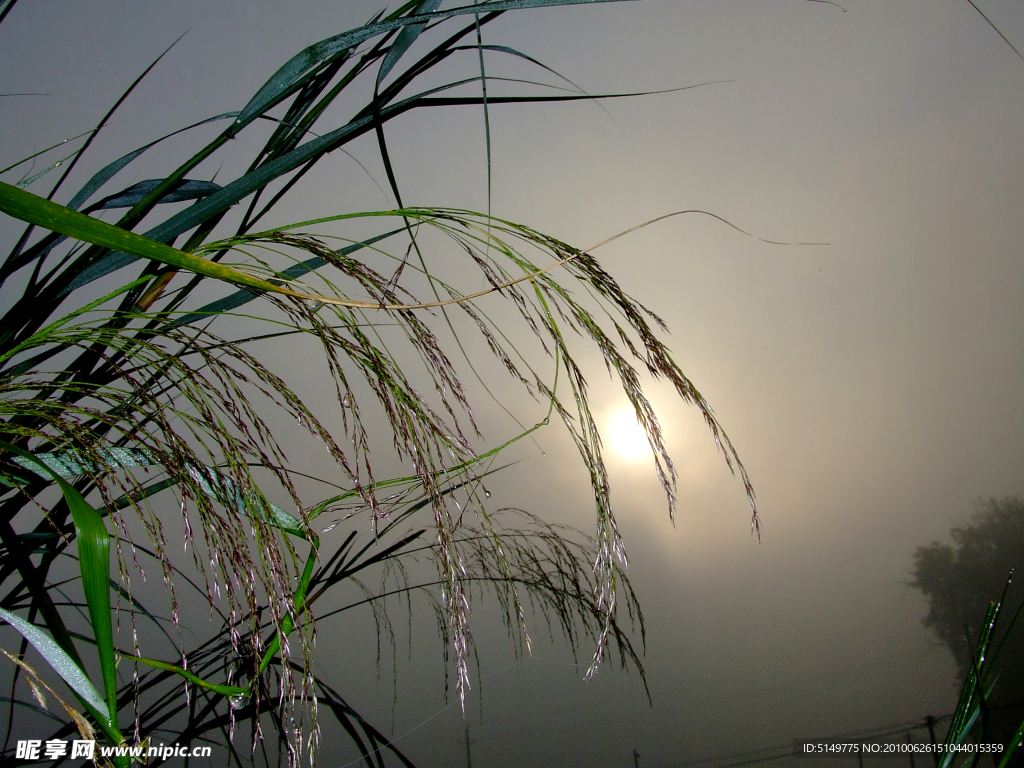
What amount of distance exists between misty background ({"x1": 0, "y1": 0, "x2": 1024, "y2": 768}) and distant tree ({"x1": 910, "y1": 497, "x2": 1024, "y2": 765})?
0.12 feet

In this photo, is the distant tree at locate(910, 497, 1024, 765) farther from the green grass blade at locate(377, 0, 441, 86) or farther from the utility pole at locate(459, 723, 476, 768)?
the green grass blade at locate(377, 0, 441, 86)

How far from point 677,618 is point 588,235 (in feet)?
2.96

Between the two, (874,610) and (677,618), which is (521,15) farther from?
(874,610)

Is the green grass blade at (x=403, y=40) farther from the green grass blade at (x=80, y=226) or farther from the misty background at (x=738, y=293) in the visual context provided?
the misty background at (x=738, y=293)

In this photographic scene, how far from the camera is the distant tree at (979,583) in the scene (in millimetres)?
1371

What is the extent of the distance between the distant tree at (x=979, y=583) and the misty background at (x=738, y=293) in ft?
0.12

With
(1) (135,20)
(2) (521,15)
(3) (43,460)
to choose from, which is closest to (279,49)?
(1) (135,20)

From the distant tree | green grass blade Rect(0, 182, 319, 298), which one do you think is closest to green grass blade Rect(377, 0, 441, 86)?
green grass blade Rect(0, 182, 319, 298)

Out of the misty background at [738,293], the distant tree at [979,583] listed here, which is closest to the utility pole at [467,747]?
the misty background at [738,293]

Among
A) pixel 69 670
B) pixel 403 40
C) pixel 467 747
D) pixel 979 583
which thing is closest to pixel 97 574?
pixel 69 670

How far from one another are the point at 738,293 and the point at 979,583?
891 millimetres

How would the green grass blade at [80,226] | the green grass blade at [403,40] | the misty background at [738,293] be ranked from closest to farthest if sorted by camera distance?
the green grass blade at [80,226] → the green grass blade at [403,40] → the misty background at [738,293]

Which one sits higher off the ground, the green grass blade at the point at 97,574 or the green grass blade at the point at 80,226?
the green grass blade at the point at 80,226

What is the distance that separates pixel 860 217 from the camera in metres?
1.49
